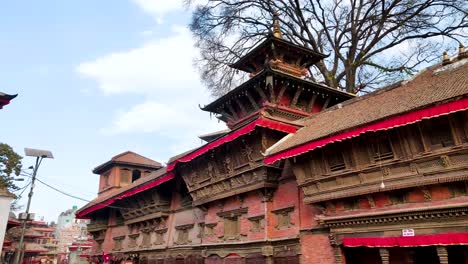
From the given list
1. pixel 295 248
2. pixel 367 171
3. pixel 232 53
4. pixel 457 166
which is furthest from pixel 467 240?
pixel 232 53

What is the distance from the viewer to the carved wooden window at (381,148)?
8.05 meters

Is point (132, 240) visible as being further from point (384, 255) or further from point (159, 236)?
point (384, 255)

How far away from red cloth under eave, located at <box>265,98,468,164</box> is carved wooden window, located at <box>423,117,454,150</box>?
17.2 inches

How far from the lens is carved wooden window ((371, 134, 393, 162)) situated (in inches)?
317

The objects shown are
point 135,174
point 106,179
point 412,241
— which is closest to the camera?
point 412,241

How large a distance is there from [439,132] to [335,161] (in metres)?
2.48

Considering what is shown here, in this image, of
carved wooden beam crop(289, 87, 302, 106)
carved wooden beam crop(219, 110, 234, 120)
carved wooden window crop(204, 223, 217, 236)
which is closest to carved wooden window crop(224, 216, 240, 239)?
carved wooden window crop(204, 223, 217, 236)

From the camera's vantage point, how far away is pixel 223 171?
535 inches

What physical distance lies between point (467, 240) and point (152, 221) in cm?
1534

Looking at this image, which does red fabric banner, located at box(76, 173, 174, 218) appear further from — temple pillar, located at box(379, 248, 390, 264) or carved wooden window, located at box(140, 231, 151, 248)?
temple pillar, located at box(379, 248, 390, 264)

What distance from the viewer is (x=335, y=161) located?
9.12 m

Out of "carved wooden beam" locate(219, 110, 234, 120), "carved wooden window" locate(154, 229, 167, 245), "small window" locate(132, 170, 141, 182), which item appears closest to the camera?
"carved wooden beam" locate(219, 110, 234, 120)

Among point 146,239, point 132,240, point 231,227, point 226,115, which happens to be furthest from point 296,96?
point 132,240

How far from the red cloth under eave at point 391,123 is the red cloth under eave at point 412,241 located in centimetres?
215
